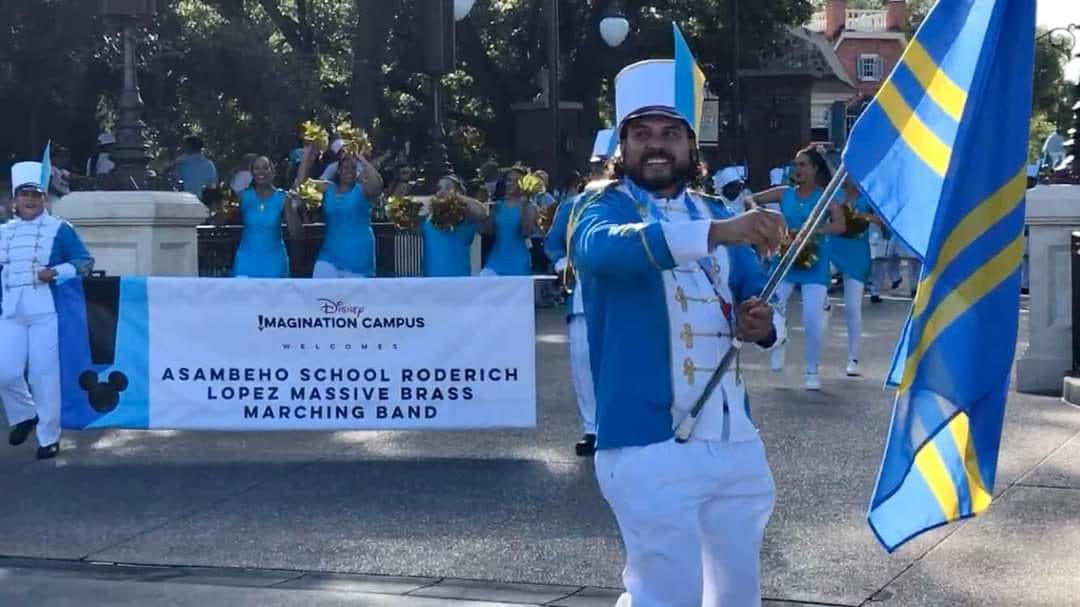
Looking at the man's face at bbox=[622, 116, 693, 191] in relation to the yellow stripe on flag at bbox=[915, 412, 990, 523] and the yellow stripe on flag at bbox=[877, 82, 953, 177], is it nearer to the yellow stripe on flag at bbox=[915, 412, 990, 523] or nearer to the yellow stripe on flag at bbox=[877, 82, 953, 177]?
the yellow stripe on flag at bbox=[877, 82, 953, 177]

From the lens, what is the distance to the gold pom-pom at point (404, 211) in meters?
14.9

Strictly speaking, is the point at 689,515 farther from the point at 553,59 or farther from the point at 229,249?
the point at 553,59

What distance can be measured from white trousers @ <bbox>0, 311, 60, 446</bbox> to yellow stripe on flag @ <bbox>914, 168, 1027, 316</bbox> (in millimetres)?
7063

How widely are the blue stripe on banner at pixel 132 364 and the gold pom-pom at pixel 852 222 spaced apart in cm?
512

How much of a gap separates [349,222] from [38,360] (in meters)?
2.97

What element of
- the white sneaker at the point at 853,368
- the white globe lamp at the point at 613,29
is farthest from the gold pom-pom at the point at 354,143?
the white globe lamp at the point at 613,29

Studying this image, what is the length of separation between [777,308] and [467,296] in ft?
17.8

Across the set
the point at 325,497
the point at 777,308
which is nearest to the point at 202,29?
the point at 325,497

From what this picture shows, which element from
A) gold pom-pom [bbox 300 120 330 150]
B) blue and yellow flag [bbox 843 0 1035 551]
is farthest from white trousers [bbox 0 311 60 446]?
blue and yellow flag [bbox 843 0 1035 551]

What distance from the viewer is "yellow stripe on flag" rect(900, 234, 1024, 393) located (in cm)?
440

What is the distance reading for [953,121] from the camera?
4.37m

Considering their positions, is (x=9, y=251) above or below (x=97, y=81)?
below

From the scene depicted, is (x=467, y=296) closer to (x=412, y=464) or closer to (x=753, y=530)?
(x=412, y=464)

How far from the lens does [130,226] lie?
43.6 feet
